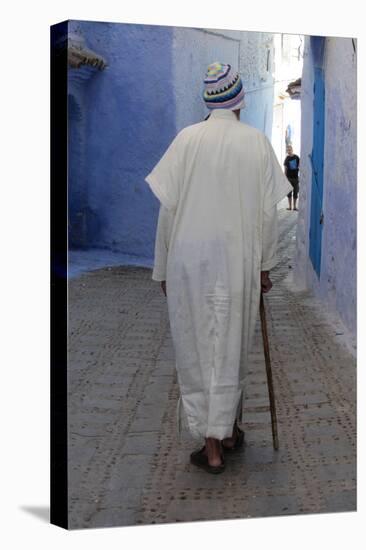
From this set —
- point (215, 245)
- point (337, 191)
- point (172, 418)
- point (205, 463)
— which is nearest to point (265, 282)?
point (215, 245)

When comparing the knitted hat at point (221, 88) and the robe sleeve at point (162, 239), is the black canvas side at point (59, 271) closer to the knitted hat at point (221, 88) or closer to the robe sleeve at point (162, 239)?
the robe sleeve at point (162, 239)

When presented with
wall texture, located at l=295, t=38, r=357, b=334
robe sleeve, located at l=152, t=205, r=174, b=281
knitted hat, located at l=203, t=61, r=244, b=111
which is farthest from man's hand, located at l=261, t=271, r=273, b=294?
knitted hat, located at l=203, t=61, r=244, b=111

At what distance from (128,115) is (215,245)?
700mm

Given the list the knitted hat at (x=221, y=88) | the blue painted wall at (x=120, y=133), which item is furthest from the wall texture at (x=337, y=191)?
the blue painted wall at (x=120, y=133)

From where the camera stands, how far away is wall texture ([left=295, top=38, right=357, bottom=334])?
4957 mm

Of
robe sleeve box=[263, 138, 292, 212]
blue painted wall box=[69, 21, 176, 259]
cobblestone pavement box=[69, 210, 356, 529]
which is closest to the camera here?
blue painted wall box=[69, 21, 176, 259]

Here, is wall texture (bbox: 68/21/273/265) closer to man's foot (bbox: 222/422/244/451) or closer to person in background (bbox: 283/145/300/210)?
person in background (bbox: 283/145/300/210)

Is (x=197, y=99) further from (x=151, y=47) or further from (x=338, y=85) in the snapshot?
(x=338, y=85)

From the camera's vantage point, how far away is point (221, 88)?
4699 millimetres

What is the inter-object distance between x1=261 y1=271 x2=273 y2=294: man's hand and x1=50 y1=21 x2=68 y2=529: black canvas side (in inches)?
36.8

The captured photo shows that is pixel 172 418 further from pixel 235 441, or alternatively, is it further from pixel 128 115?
pixel 128 115

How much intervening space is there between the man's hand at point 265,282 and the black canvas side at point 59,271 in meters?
0.93

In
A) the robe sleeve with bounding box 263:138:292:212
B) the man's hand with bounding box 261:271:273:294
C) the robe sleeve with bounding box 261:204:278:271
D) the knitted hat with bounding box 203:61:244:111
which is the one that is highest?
the knitted hat with bounding box 203:61:244:111

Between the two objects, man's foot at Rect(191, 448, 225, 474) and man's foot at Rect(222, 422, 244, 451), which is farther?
man's foot at Rect(222, 422, 244, 451)
